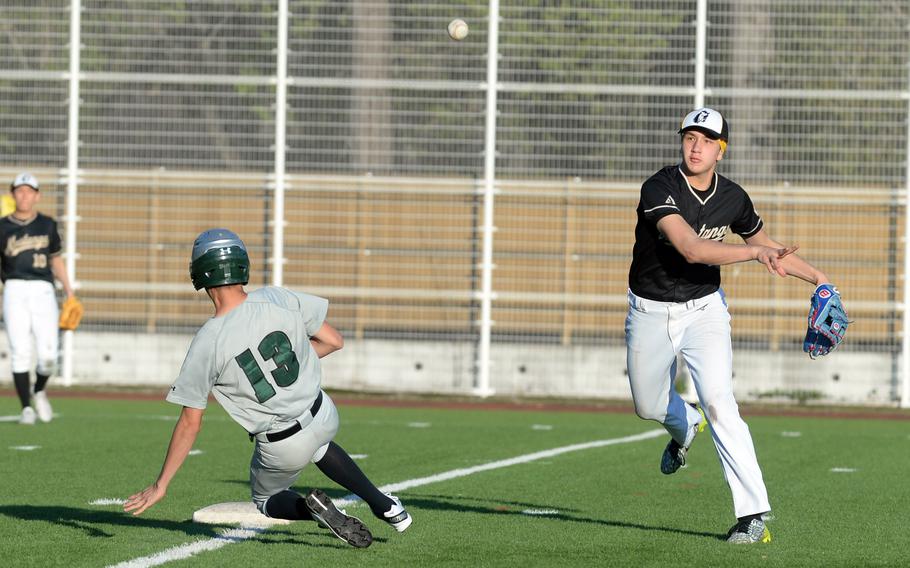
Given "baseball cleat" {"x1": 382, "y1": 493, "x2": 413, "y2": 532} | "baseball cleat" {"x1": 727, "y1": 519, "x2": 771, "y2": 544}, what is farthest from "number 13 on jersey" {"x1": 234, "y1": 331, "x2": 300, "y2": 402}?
"baseball cleat" {"x1": 727, "y1": 519, "x2": 771, "y2": 544}

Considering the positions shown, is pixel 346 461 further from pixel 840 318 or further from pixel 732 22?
pixel 732 22

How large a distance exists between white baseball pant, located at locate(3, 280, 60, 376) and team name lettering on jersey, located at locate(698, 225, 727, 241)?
26.5 ft

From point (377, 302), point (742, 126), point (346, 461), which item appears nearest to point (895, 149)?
point (742, 126)

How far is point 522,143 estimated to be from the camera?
19750 mm

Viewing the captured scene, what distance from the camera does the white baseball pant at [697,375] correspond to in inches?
296

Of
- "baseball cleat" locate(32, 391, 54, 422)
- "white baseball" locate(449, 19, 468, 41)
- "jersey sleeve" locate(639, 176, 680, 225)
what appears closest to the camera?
"jersey sleeve" locate(639, 176, 680, 225)

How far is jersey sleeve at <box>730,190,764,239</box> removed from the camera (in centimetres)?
812

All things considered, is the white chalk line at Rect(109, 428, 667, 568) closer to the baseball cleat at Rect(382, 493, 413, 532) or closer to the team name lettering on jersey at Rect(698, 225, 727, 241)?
the baseball cleat at Rect(382, 493, 413, 532)

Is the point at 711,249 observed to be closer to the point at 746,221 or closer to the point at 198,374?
the point at 746,221

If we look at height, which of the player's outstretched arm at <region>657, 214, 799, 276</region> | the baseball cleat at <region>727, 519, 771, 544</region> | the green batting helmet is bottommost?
the baseball cleat at <region>727, 519, 771, 544</region>

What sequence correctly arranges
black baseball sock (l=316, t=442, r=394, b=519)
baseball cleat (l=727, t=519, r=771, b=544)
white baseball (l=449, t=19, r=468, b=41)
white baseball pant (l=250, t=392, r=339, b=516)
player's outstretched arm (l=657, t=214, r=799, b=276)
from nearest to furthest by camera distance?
white baseball pant (l=250, t=392, r=339, b=516) → black baseball sock (l=316, t=442, r=394, b=519) → player's outstretched arm (l=657, t=214, r=799, b=276) → baseball cleat (l=727, t=519, r=771, b=544) → white baseball (l=449, t=19, r=468, b=41)

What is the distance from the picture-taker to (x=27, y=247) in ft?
46.0

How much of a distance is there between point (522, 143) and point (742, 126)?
284 cm

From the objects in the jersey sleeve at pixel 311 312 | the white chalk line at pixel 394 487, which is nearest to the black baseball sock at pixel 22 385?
the white chalk line at pixel 394 487
